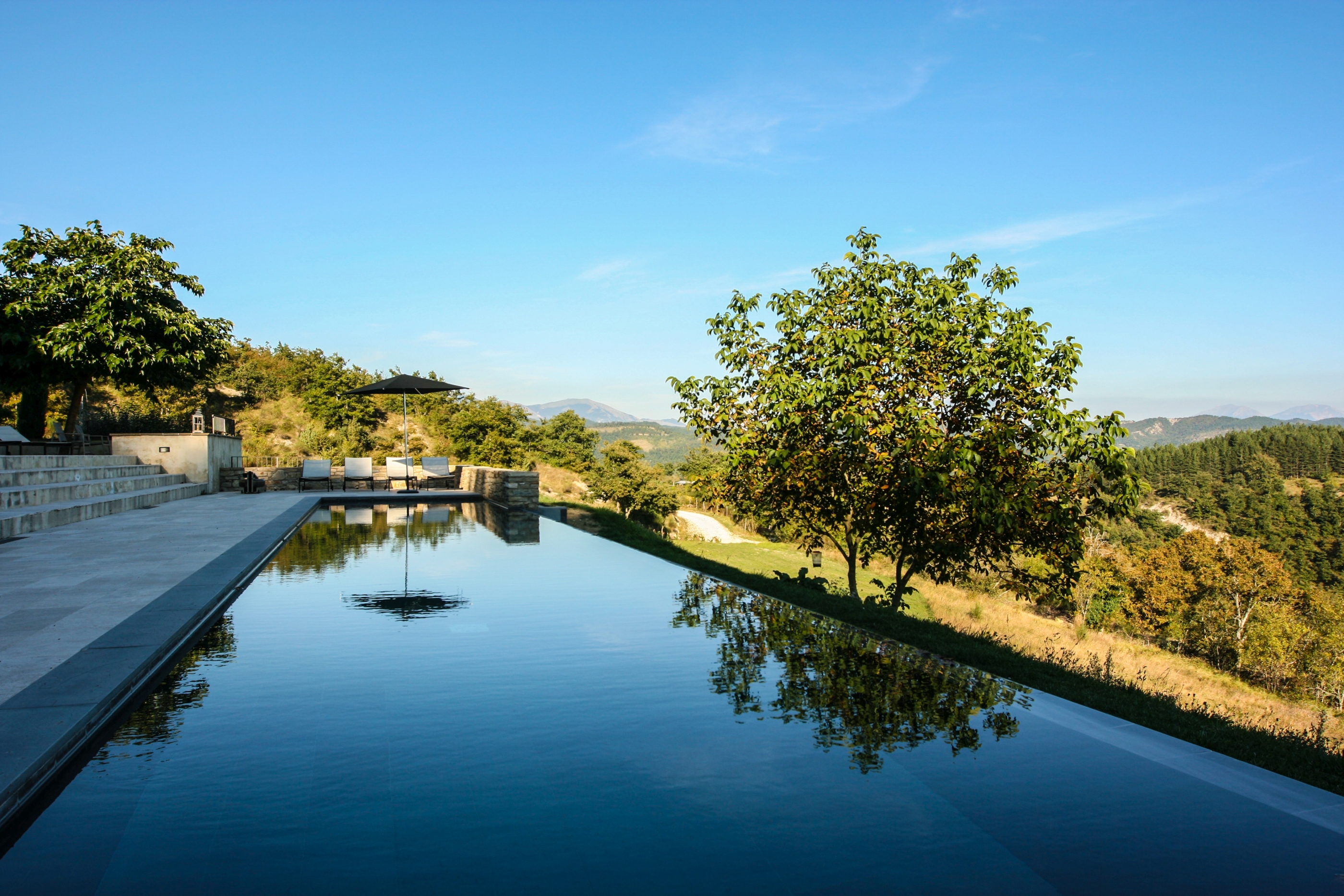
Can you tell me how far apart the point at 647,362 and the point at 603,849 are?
117 ft

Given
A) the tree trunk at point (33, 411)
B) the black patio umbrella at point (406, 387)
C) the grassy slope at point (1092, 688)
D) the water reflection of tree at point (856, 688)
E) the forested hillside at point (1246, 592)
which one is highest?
the black patio umbrella at point (406, 387)

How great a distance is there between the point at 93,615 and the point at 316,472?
15.5m

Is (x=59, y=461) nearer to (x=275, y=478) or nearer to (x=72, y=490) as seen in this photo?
(x=72, y=490)

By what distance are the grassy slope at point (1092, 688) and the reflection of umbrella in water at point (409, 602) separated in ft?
9.91

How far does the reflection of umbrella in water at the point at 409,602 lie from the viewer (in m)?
6.14

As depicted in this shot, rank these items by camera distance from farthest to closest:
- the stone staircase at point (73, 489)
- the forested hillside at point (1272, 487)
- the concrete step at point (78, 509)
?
the forested hillside at point (1272, 487)
the stone staircase at point (73, 489)
the concrete step at point (78, 509)

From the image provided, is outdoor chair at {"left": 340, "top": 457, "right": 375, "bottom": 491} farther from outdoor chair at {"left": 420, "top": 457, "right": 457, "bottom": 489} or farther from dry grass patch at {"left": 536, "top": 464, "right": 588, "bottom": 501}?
dry grass patch at {"left": 536, "top": 464, "right": 588, "bottom": 501}

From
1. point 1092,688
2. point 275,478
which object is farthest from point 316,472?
point 1092,688

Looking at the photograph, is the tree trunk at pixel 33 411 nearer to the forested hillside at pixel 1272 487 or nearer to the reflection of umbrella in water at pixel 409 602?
the reflection of umbrella in water at pixel 409 602

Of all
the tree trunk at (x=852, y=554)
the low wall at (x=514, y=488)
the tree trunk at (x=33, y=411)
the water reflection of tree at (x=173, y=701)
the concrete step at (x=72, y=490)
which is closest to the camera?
the water reflection of tree at (x=173, y=701)

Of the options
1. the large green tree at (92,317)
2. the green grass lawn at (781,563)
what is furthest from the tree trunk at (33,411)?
the green grass lawn at (781,563)

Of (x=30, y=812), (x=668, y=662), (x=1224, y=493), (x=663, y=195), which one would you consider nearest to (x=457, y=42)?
(x=663, y=195)

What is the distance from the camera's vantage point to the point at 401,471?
69.1 feet

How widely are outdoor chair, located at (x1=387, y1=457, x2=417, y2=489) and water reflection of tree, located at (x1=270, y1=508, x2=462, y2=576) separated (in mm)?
5686
